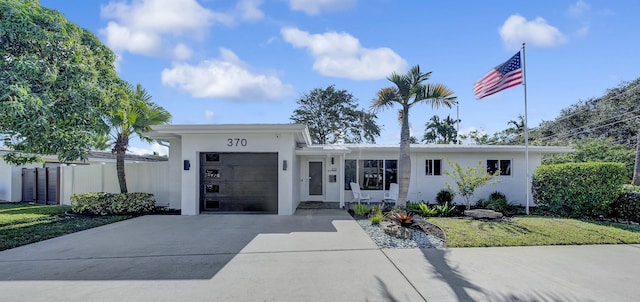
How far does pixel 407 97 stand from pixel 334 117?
18.3m

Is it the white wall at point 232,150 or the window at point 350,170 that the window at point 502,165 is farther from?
the white wall at point 232,150

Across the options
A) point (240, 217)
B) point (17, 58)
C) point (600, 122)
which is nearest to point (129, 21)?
point (17, 58)

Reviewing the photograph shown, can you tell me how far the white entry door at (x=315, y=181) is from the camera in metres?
13.4

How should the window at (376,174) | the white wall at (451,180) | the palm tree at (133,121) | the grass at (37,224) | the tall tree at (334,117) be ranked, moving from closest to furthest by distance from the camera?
the grass at (37,224)
the palm tree at (133,121)
the white wall at (451,180)
the window at (376,174)
the tall tree at (334,117)

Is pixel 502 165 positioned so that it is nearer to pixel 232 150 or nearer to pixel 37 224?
pixel 232 150

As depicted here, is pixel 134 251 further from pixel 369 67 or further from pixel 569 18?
pixel 569 18

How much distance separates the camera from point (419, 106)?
984cm

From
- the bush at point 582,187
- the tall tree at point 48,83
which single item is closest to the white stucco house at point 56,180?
the tall tree at point 48,83

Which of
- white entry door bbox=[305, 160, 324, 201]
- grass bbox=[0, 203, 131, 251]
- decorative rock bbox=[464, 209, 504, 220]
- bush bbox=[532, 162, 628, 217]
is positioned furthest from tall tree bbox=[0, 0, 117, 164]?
bush bbox=[532, 162, 628, 217]

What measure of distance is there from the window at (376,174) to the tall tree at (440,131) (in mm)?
25869

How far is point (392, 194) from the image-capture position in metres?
12.1

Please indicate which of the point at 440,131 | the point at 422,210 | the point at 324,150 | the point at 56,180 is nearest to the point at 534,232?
the point at 422,210

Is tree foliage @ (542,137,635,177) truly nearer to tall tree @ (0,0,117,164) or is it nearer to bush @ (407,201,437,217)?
bush @ (407,201,437,217)

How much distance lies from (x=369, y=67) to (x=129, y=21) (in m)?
9.83
